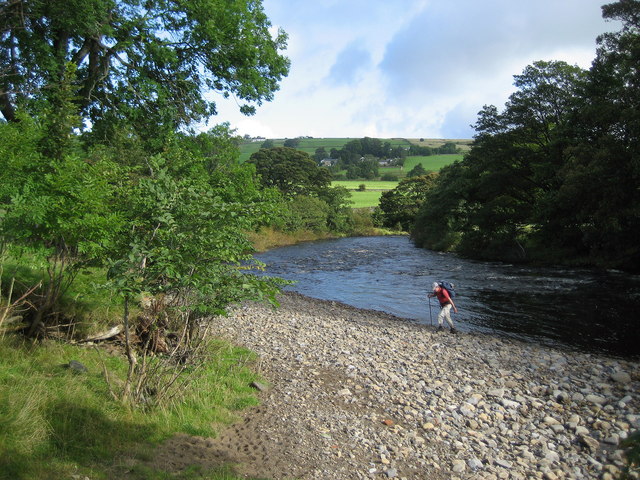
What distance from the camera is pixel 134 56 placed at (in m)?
12.5

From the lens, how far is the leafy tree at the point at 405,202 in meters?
76.6

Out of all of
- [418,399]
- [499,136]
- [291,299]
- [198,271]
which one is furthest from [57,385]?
[499,136]

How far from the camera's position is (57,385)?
6.11 metres

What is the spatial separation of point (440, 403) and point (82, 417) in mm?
5715

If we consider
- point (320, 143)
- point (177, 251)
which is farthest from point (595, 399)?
point (320, 143)

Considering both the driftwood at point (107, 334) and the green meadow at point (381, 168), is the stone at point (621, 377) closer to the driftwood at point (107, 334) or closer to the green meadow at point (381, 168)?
the driftwood at point (107, 334)

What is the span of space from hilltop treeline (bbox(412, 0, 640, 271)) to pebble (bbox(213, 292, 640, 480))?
41.2 feet

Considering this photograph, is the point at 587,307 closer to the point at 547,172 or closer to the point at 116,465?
the point at 547,172

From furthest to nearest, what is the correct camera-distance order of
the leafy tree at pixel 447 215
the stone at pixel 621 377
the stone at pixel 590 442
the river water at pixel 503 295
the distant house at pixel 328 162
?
the distant house at pixel 328 162
the leafy tree at pixel 447 215
the river water at pixel 503 295
the stone at pixel 621 377
the stone at pixel 590 442

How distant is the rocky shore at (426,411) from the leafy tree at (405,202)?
215 feet

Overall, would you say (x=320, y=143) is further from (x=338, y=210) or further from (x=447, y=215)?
(x=447, y=215)

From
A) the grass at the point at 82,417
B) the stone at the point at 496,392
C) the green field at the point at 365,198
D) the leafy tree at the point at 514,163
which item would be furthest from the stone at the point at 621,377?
the green field at the point at 365,198

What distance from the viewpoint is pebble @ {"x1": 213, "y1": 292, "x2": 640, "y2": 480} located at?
6.13 m

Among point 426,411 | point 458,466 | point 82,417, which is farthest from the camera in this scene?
point 426,411
